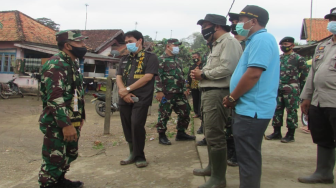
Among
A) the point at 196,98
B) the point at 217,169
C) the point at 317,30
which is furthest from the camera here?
the point at 317,30

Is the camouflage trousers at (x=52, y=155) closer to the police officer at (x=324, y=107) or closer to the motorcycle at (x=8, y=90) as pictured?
the police officer at (x=324, y=107)

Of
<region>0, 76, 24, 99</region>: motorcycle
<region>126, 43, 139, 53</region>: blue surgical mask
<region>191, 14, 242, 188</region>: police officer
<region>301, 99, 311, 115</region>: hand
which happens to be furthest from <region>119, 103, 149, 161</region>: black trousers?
<region>0, 76, 24, 99</region>: motorcycle

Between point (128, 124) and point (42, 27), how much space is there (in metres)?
19.2

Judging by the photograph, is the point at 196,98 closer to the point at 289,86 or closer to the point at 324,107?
the point at 289,86

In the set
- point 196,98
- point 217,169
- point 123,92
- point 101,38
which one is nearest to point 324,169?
point 217,169

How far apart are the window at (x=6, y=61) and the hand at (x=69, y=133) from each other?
16347 mm

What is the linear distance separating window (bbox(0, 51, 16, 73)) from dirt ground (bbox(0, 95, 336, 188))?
41.3 ft

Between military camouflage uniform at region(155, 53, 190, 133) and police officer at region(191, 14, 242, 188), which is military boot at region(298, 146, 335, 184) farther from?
military camouflage uniform at region(155, 53, 190, 133)

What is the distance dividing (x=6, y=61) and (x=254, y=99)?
1824cm

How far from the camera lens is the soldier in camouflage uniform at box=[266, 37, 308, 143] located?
192 inches

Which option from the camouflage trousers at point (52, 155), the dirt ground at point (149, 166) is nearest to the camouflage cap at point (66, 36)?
the camouflage trousers at point (52, 155)

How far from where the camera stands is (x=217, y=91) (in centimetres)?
289

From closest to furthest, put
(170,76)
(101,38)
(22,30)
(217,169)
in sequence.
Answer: (217,169)
(170,76)
(22,30)
(101,38)

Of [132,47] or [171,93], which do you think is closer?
[132,47]
